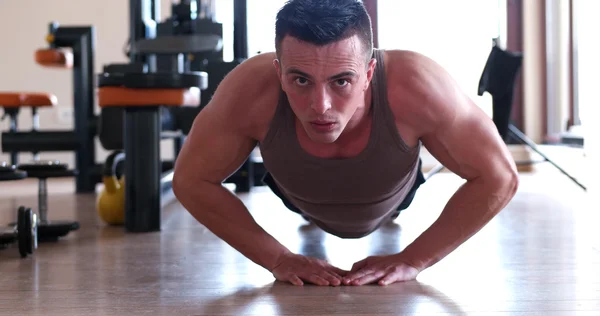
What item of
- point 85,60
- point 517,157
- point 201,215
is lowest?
point 517,157

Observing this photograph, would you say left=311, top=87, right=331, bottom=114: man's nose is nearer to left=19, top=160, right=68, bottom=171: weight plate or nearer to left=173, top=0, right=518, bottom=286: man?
left=173, top=0, right=518, bottom=286: man

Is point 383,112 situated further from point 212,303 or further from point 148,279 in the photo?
point 148,279

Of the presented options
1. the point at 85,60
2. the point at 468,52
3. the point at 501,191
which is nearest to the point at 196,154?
the point at 501,191

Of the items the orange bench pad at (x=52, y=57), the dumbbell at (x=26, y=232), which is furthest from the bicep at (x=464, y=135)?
the orange bench pad at (x=52, y=57)

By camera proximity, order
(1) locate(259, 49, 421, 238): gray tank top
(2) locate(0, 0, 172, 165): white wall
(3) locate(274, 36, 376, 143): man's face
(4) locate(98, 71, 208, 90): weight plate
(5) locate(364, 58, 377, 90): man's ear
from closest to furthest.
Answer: (3) locate(274, 36, 376, 143): man's face → (5) locate(364, 58, 377, 90): man's ear → (1) locate(259, 49, 421, 238): gray tank top → (4) locate(98, 71, 208, 90): weight plate → (2) locate(0, 0, 172, 165): white wall

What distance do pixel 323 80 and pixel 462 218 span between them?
0.47 metres

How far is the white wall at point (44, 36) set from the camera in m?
5.16

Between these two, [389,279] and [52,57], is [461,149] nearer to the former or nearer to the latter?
[389,279]

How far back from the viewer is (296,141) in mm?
1469

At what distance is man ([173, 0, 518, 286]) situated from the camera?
1428 millimetres

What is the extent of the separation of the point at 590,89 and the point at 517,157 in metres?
3.30

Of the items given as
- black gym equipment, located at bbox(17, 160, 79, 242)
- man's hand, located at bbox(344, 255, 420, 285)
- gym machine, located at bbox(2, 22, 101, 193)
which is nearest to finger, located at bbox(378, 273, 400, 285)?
man's hand, located at bbox(344, 255, 420, 285)

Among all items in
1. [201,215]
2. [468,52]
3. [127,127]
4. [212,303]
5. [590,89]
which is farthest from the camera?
[468,52]

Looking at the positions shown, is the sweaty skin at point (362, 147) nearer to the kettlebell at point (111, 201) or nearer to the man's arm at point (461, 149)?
the man's arm at point (461, 149)
